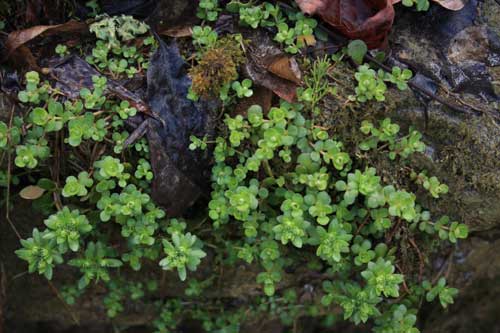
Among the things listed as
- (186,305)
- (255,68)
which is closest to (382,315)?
(186,305)

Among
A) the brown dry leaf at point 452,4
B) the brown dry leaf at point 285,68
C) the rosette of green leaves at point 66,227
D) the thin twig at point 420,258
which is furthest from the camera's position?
the thin twig at point 420,258

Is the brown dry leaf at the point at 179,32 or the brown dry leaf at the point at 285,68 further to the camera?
the brown dry leaf at the point at 179,32

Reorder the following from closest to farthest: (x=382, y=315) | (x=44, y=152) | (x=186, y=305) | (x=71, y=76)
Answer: (x=44, y=152)
(x=71, y=76)
(x=382, y=315)
(x=186, y=305)

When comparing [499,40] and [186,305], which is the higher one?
[499,40]

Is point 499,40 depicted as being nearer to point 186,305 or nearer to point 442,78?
point 442,78

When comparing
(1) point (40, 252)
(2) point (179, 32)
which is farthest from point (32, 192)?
(2) point (179, 32)

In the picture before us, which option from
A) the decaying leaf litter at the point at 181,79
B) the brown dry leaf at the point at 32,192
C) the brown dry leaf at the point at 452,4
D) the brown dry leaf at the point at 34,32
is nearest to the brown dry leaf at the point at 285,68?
the decaying leaf litter at the point at 181,79

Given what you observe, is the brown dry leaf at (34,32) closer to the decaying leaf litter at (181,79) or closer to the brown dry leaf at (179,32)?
the decaying leaf litter at (181,79)

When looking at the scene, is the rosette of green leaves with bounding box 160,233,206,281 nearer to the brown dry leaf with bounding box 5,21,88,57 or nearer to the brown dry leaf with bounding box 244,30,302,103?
the brown dry leaf with bounding box 244,30,302,103
